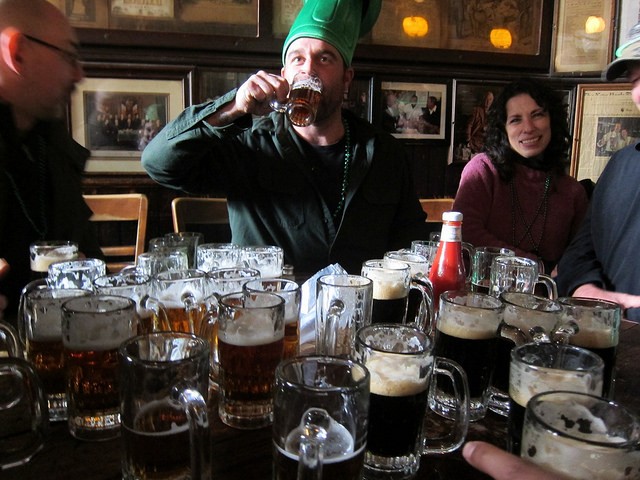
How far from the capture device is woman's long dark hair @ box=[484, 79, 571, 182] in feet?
8.43

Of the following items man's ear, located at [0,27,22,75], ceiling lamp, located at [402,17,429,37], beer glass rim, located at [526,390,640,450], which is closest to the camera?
beer glass rim, located at [526,390,640,450]

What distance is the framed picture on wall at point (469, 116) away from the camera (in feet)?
11.9

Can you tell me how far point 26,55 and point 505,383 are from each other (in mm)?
1751

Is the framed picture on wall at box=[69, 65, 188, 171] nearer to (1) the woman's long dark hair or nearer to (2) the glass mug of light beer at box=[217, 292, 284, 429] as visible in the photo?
(1) the woman's long dark hair

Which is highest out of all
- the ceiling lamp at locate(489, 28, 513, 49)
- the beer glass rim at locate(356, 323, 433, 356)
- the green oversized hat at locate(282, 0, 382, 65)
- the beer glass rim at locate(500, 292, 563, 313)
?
the ceiling lamp at locate(489, 28, 513, 49)

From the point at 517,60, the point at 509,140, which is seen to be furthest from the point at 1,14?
the point at 517,60

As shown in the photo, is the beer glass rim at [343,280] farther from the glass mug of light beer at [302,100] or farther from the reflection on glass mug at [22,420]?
the glass mug of light beer at [302,100]

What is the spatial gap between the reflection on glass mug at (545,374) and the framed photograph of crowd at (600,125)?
11.5ft

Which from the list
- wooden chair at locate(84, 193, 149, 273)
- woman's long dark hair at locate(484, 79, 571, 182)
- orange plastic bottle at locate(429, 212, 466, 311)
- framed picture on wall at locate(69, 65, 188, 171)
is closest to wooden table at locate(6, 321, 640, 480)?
orange plastic bottle at locate(429, 212, 466, 311)

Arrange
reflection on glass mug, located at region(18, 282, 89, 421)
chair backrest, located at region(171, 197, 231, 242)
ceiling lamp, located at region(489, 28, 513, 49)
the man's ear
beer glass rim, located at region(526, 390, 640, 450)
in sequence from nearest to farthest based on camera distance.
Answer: beer glass rim, located at region(526, 390, 640, 450) → reflection on glass mug, located at region(18, 282, 89, 421) → the man's ear → chair backrest, located at region(171, 197, 231, 242) → ceiling lamp, located at region(489, 28, 513, 49)

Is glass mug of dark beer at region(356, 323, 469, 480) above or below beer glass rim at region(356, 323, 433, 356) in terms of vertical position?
below

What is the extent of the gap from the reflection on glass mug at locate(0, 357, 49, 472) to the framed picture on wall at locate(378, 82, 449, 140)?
119 inches

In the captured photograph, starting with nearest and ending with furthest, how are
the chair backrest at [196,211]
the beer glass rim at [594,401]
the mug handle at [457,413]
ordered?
the beer glass rim at [594,401] < the mug handle at [457,413] < the chair backrest at [196,211]

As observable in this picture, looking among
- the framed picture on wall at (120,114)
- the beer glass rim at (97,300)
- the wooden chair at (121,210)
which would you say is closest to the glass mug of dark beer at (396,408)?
the beer glass rim at (97,300)
